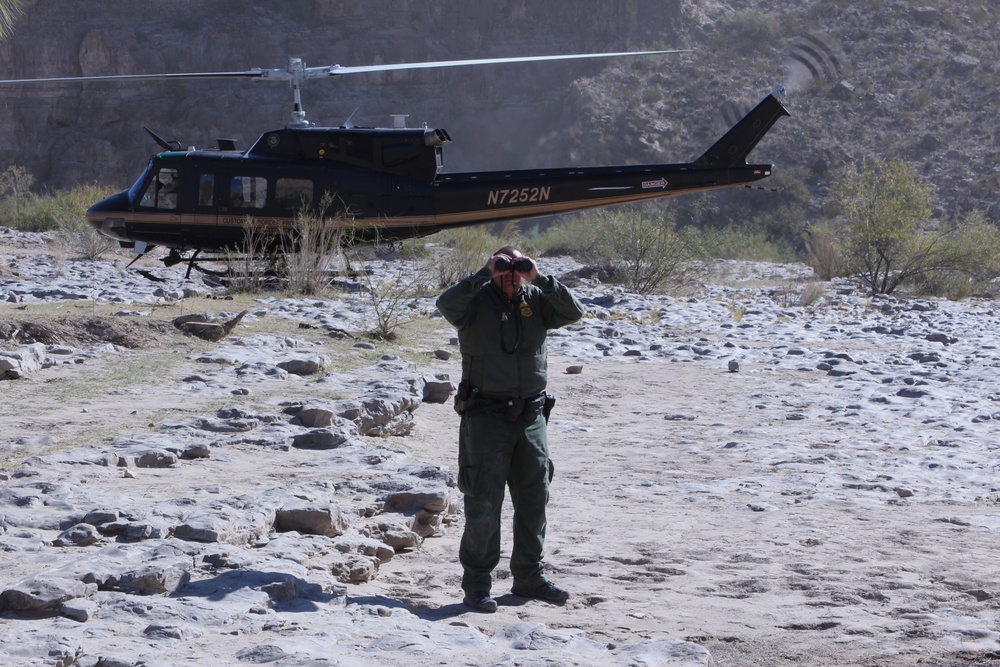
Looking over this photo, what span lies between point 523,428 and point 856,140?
137ft

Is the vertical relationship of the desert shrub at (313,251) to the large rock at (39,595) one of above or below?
above

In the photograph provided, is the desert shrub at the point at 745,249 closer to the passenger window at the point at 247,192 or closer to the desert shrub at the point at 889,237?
the desert shrub at the point at 889,237

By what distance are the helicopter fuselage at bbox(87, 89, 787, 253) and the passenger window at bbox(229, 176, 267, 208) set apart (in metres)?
0.01

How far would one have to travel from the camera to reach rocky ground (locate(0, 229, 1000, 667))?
418 centimetres

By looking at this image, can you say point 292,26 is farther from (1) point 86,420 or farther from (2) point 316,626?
(2) point 316,626

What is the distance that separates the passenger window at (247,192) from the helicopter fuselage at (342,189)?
0.01 meters

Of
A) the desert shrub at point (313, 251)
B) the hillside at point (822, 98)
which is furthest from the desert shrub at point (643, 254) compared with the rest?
the hillside at point (822, 98)

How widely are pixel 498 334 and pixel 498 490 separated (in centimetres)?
70

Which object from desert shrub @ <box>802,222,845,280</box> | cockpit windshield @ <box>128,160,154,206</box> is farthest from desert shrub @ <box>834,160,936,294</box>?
cockpit windshield @ <box>128,160,154,206</box>

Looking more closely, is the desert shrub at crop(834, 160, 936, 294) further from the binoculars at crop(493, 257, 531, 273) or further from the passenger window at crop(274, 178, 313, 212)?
the binoculars at crop(493, 257, 531, 273)

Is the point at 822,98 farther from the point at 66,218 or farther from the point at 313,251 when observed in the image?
the point at 313,251

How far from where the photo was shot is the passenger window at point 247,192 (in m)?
15.8

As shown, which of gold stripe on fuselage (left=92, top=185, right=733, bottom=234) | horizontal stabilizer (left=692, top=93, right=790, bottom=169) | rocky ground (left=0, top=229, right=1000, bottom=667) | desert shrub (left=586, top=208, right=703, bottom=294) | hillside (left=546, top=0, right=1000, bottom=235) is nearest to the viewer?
rocky ground (left=0, top=229, right=1000, bottom=667)

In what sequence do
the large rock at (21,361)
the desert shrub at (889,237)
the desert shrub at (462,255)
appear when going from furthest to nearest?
the desert shrub at (889,237), the desert shrub at (462,255), the large rock at (21,361)
